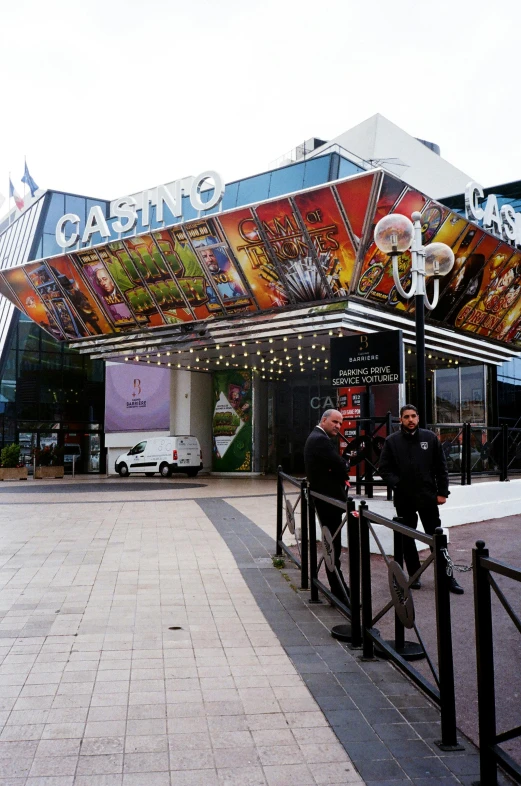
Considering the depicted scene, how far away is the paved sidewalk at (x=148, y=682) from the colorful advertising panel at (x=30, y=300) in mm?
19836

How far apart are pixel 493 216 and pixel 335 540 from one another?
18.1 meters

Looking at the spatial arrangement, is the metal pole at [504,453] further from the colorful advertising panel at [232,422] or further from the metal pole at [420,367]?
the colorful advertising panel at [232,422]

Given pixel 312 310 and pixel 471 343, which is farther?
pixel 471 343

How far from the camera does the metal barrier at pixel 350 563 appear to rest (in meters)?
5.07

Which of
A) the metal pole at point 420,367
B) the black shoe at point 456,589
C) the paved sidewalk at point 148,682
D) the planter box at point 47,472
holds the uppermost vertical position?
the metal pole at point 420,367

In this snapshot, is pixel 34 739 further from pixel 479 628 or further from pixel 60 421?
pixel 60 421

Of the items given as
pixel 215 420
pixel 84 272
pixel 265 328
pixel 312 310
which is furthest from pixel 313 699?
pixel 215 420

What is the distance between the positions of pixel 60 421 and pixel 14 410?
2390mm

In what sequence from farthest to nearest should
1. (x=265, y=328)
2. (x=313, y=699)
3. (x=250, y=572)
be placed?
(x=265, y=328)
(x=250, y=572)
(x=313, y=699)

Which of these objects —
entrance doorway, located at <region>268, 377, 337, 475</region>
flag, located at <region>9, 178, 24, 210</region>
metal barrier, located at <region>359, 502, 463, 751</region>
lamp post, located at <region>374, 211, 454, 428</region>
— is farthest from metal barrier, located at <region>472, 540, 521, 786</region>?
flag, located at <region>9, 178, 24, 210</region>

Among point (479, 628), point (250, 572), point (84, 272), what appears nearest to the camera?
point (479, 628)

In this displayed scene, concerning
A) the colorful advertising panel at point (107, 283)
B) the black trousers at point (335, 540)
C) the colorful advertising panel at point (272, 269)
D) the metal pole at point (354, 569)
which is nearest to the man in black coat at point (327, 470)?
the black trousers at point (335, 540)

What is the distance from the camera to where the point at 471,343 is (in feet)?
83.5

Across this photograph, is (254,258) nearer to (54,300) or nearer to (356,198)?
(356,198)
